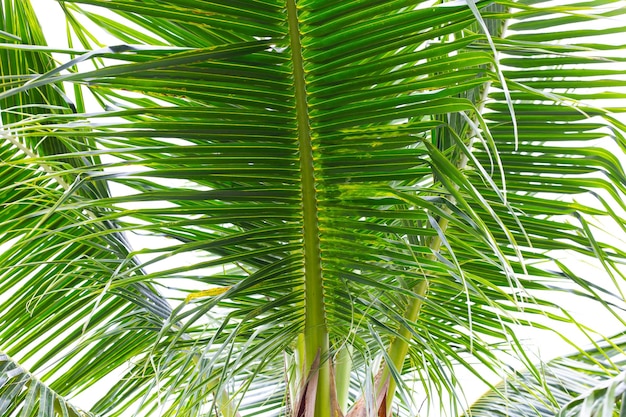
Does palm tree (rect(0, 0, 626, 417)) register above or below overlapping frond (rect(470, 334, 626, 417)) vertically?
above

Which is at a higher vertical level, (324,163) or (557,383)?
(324,163)

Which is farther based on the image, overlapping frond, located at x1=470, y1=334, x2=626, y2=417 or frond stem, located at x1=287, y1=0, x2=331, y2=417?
overlapping frond, located at x1=470, y1=334, x2=626, y2=417

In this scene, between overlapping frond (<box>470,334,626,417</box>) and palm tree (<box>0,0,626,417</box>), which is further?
overlapping frond (<box>470,334,626,417</box>)

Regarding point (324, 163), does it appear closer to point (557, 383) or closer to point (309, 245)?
point (309, 245)

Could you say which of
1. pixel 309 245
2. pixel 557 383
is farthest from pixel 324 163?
pixel 557 383

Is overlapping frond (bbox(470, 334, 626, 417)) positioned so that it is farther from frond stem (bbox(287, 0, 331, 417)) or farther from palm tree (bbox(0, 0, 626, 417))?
frond stem (bbox(287, 0, 331, 417))

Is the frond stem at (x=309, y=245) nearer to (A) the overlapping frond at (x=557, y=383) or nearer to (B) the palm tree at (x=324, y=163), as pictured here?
(B) the palm tree at (x=324, y=163)

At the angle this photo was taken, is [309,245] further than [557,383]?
No

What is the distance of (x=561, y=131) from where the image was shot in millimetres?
684

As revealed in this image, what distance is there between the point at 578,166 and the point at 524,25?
167 millimetres

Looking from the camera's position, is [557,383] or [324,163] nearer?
[324,163]

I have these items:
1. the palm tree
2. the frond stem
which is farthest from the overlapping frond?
the frond stem

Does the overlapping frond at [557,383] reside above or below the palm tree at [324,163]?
below

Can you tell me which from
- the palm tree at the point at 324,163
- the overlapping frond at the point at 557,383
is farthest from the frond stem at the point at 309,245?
the overlapping frond at the point at 557,383
